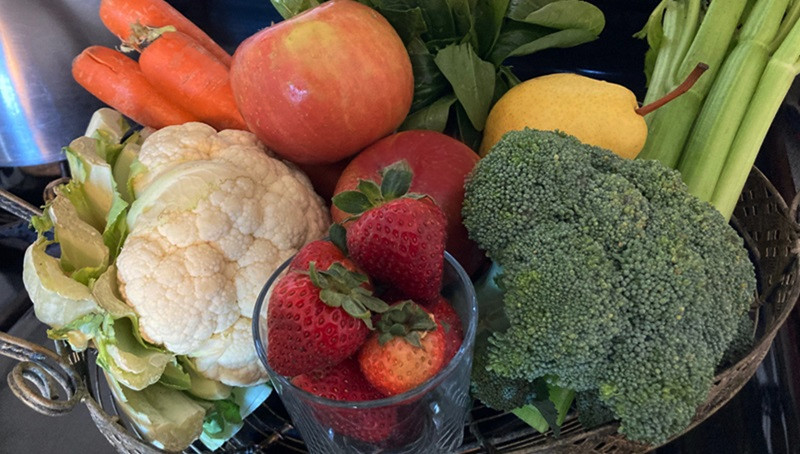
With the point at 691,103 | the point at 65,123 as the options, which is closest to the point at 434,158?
the point at 691,103

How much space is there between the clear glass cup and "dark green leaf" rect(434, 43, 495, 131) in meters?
0.30

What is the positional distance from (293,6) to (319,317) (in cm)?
51

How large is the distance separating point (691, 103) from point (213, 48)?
2.13 ft

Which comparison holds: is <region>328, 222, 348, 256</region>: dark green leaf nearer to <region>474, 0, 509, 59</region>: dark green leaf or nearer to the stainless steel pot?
<region>474, 0, 509, 59</region>: dark green leaf

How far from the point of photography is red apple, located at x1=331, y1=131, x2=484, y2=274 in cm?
63

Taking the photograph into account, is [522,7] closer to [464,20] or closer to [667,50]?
[464,20]

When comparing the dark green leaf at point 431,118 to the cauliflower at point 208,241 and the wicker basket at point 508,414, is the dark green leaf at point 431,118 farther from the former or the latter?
the wicker basket at point 508,414

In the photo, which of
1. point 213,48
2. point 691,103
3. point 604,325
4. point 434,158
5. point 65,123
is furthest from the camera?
point 65,123

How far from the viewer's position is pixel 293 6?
2.57 ft

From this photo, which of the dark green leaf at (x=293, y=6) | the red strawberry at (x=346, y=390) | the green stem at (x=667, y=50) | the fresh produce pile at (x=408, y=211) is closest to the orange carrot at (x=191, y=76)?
the fresh produce pile at (x=408, y=211)

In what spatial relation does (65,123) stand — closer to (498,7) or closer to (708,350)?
(498,7)

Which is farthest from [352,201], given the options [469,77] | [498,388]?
[469,77]

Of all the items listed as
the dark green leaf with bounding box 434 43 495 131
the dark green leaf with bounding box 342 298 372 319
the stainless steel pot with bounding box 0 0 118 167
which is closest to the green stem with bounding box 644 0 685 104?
the dark green leaf with bounding box 434 43 495 131

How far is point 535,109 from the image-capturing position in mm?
699
